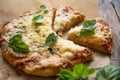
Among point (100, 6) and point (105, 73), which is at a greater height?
point (100, 6)

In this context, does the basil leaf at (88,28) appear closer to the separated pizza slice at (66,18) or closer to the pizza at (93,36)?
the pizza at (93,36)

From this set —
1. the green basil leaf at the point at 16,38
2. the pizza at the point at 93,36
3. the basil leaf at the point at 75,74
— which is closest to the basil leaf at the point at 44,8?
the pizza at the point at 93,36

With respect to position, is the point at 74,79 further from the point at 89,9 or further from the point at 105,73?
the point at 89,9

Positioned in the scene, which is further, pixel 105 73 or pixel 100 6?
pixel 100 6

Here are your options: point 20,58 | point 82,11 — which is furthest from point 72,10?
point 20,58

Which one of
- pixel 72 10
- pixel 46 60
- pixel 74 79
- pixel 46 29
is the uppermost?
pixel 72 10

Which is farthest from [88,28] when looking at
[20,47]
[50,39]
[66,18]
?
[20,47]

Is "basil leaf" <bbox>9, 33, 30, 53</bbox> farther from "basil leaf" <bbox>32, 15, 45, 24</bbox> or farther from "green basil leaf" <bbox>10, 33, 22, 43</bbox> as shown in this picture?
"basil leaf" <bbox>32, 15, 45, 24</bbox>
